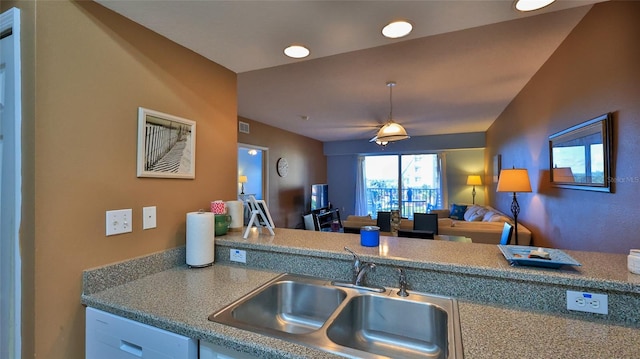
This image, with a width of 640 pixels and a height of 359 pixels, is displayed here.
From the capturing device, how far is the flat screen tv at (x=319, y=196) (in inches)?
273

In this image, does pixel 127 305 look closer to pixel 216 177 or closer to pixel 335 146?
pixel 216 177

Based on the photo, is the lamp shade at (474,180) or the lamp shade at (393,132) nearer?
the lamp shade at (393,132)

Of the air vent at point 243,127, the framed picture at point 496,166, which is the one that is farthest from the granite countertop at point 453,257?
the framed picture at point 496,166

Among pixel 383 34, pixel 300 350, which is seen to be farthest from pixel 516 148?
pixel 300 350

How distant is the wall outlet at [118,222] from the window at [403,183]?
6659 mm

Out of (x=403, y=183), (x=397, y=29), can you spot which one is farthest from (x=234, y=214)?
(x=403, y=183)

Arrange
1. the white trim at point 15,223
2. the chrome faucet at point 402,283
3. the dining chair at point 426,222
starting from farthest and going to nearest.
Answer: the dining chair at point 426,222
the chrome faucet at point 402,283
the white trim at point 15,223

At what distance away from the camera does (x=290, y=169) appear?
6312mm

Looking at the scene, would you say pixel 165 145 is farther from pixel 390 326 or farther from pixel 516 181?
pixel 516 181

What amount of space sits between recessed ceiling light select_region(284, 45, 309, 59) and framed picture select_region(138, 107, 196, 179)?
0.73 meters

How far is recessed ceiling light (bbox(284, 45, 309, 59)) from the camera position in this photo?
1.63 m

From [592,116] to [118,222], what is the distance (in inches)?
118

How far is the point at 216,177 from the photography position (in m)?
1.85

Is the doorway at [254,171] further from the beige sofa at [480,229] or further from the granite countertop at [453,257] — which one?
the granite countertop at [453,257]
